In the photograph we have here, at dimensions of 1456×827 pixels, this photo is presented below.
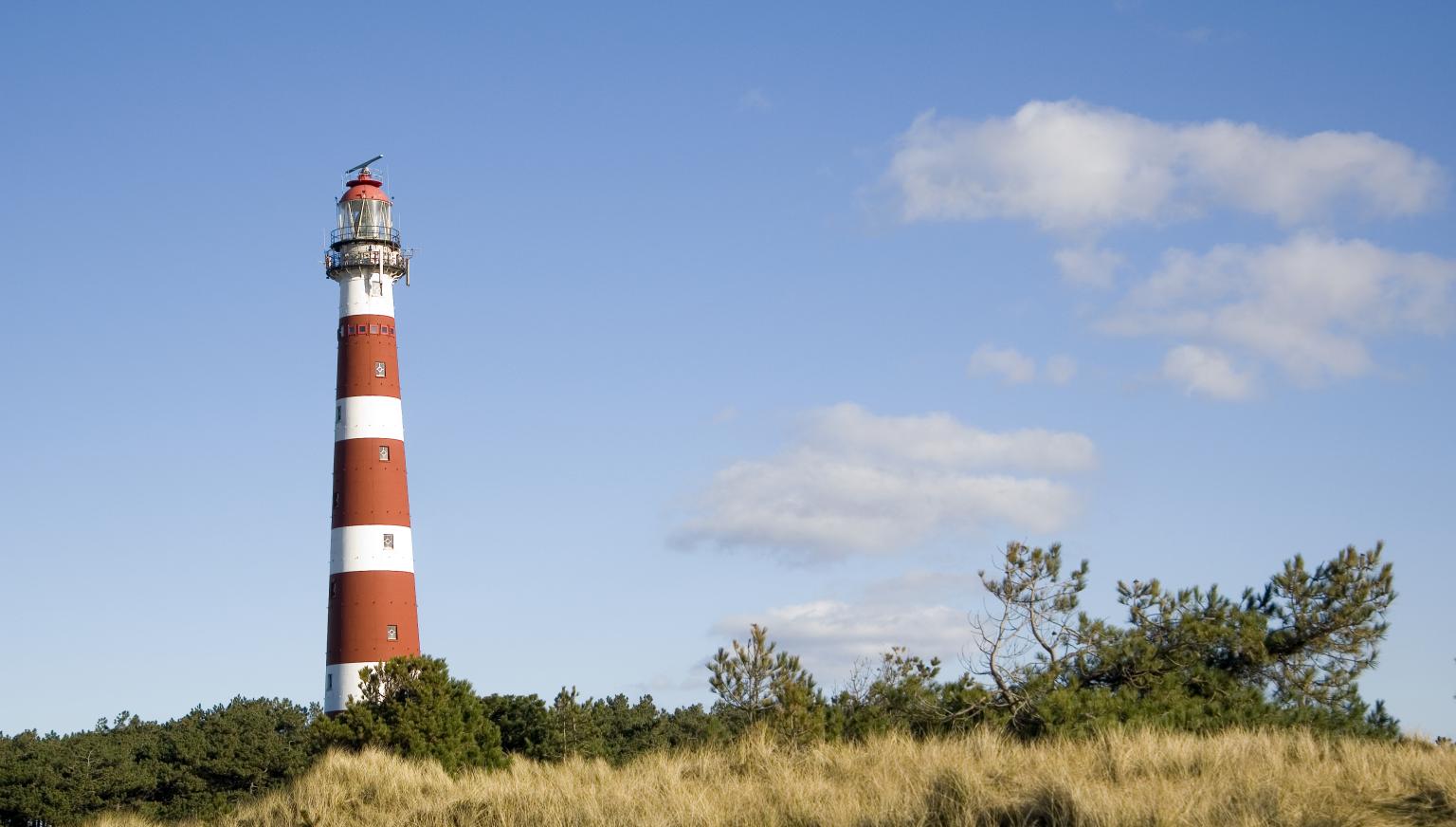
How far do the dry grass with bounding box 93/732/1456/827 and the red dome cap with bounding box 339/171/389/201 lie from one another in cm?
3552

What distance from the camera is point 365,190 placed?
5700cm

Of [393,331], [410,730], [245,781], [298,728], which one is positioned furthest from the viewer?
[298,728]

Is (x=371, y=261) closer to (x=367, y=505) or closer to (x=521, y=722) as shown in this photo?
(x=367, y=505)

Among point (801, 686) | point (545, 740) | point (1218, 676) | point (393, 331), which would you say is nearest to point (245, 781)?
point (545, 740)

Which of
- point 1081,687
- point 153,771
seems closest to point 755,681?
point 1081,687

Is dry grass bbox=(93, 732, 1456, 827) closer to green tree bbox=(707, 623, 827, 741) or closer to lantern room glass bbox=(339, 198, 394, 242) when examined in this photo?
green tree bbox=(707, 623, 827, 741)

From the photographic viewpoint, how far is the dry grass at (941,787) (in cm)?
1436

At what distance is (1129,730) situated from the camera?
68.5 feet

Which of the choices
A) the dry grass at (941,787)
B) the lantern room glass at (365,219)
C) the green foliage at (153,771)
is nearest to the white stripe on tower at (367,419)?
the lantern room glass at (365,219)

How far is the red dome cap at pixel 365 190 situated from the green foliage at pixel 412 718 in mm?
18294

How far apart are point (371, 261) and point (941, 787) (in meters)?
42.0

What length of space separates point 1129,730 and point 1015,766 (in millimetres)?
3820

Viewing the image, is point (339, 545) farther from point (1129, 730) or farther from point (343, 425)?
point (1129, 730)

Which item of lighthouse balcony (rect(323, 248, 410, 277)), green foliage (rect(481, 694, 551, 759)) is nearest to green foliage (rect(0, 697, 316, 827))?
green foliage (rect(481, 694, 551, 759))
